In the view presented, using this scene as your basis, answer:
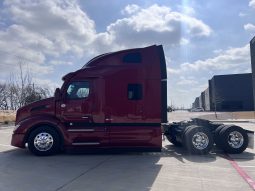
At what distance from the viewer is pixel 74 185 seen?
6746 mm

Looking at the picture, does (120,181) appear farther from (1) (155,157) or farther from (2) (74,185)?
(1) (155,157)

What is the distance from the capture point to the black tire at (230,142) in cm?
1101

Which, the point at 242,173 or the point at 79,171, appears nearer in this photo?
the point at 242,173

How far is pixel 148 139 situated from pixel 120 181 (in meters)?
3.46

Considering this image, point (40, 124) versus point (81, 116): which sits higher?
point (81, 116)

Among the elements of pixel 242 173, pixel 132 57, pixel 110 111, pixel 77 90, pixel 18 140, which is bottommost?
pixel 242 173

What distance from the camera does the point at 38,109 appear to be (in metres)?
11.0

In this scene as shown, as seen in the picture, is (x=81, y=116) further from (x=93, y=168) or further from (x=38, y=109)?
(x=93, y=168)

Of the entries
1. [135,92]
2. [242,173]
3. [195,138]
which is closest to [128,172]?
[242,173]

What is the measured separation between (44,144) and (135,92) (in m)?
3.24

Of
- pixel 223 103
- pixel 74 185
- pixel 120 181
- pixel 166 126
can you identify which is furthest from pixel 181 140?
pixel 223 103

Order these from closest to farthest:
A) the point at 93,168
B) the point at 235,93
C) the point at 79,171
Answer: the point at 79,171 → the point at 93,168 → the point at 235,93

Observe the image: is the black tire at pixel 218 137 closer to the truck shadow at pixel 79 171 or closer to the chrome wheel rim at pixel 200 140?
the chrome wheel rim at pixel 200 140

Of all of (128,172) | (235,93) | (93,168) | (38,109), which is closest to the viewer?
(128,172)
